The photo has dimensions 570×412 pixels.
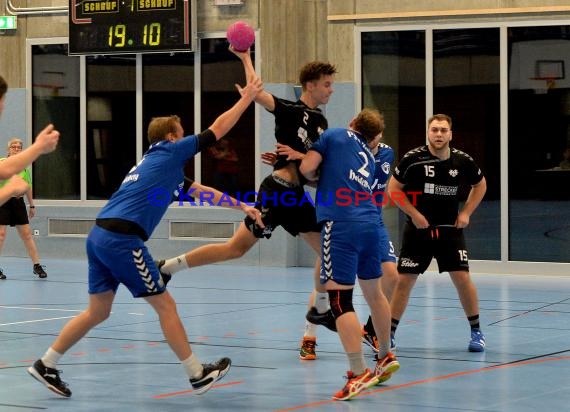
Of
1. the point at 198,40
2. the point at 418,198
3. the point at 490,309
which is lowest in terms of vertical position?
the point at 490,309

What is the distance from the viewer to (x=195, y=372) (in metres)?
7.89

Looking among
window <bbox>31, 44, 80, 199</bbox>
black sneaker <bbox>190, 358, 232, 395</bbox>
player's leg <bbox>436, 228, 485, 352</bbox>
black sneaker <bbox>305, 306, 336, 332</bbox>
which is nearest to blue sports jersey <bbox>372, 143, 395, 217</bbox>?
player's leg <bbox>436, 228, 485, 352</bbox>

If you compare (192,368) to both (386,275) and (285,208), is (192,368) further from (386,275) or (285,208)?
(386,275)

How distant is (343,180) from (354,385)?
141 cm

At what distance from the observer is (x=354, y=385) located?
25.9 ft

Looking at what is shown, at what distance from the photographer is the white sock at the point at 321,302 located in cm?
988

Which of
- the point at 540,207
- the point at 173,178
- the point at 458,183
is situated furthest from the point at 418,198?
the point at 540,207

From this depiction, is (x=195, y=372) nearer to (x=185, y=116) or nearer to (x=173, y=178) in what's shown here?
(x=173, y=178)

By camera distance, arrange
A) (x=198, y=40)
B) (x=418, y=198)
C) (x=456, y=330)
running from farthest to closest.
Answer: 1. (x=198, y=40)
2. (x=456, y=330)
3. (x=418, y=198)

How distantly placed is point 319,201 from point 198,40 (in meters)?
11.6

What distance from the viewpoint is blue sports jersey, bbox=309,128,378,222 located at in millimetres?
8164

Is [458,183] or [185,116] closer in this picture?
[458,183]

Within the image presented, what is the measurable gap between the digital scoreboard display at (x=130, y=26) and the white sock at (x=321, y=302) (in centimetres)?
1008

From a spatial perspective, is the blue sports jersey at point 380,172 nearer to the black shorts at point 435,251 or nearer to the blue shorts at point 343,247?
the black shorts at point 435,251
